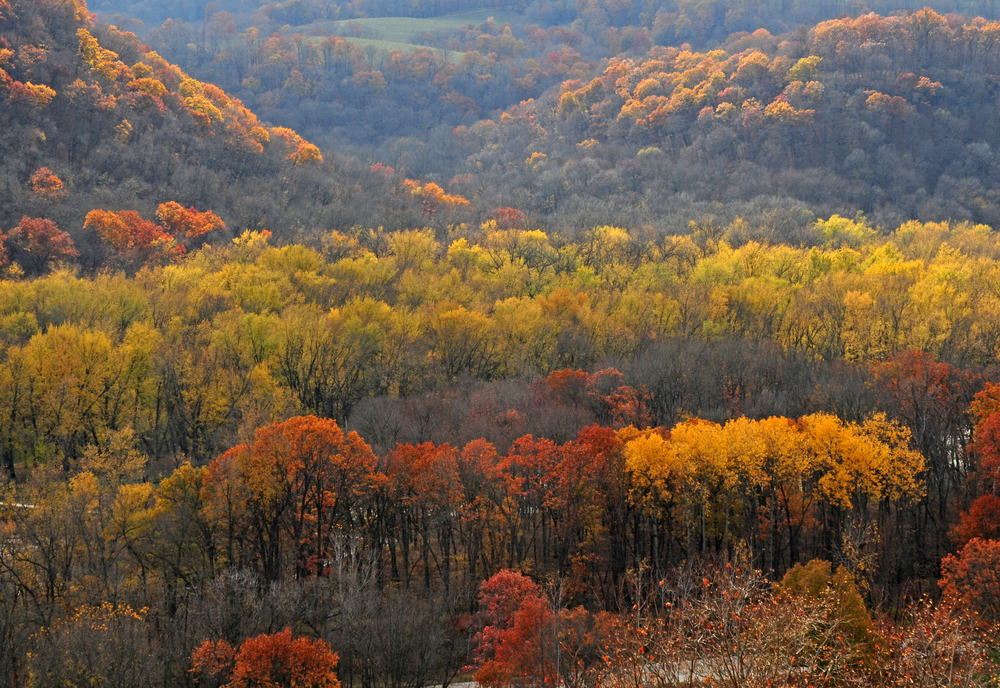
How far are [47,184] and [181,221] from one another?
542 inches

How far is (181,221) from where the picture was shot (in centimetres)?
8312

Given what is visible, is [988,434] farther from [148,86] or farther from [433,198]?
[148,86]

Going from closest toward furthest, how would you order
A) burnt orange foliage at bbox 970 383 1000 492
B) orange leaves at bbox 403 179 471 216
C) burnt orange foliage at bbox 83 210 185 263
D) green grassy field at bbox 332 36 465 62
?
burnt orange foliage at bbox 970 383 1000 492 → burnt orange foliage at bbox 83 210 185 263 → orange leaves at bbox 403 179 471 216 → green grassy field at bbox 332 36 465 62

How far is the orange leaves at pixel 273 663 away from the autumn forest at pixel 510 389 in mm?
127

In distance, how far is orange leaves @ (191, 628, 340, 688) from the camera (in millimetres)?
26031

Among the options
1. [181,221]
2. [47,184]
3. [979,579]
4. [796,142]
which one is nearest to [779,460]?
[979,579]

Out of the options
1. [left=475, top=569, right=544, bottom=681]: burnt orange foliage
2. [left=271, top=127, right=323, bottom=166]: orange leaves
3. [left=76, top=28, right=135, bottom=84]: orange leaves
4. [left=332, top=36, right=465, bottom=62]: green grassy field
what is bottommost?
[left=475, top=569, right=544, bottom=681]: burnt orange foliage

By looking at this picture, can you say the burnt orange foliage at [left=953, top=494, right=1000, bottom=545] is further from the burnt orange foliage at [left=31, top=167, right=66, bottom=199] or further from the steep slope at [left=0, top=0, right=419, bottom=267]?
the burnt orange foliage at [left=31, top=167, right=66, bottom=199]

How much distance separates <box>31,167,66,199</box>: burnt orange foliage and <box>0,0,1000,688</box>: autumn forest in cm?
42

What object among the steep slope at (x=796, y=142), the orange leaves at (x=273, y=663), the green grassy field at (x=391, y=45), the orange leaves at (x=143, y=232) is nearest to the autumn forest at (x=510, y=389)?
the orange leaves at (x=273, y=663)

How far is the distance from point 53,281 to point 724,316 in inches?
2136

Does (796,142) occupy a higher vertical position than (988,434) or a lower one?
higher

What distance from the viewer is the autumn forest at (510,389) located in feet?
93.4

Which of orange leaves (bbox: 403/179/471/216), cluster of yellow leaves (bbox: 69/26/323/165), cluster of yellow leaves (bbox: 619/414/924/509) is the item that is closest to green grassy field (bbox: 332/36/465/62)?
cluster of yellow leaves (bbox: 69/26/323/165)
